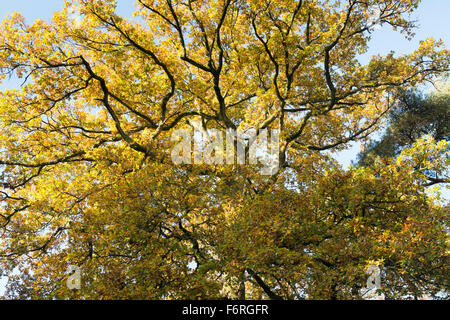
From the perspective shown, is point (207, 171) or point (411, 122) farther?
point (411, 122)

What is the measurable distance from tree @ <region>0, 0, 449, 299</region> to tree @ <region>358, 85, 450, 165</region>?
367 centimetres

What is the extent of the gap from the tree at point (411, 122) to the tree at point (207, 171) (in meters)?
3.67

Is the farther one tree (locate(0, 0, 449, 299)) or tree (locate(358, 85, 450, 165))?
tree (locate(358, 85, 450, 165))

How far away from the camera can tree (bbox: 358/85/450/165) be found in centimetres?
1920

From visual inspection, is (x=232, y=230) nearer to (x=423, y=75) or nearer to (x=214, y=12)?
(x=214, y=12)

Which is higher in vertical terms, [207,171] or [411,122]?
[411,122]

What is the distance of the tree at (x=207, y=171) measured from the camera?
7.32 metres

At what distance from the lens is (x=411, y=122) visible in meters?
19.5

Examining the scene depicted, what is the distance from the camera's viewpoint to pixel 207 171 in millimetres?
10383

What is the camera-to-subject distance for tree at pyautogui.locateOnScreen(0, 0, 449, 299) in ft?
24.0

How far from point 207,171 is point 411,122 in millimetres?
14945

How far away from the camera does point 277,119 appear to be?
48.1 feet

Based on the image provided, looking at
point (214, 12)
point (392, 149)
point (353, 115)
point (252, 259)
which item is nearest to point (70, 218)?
point (252, 259)
